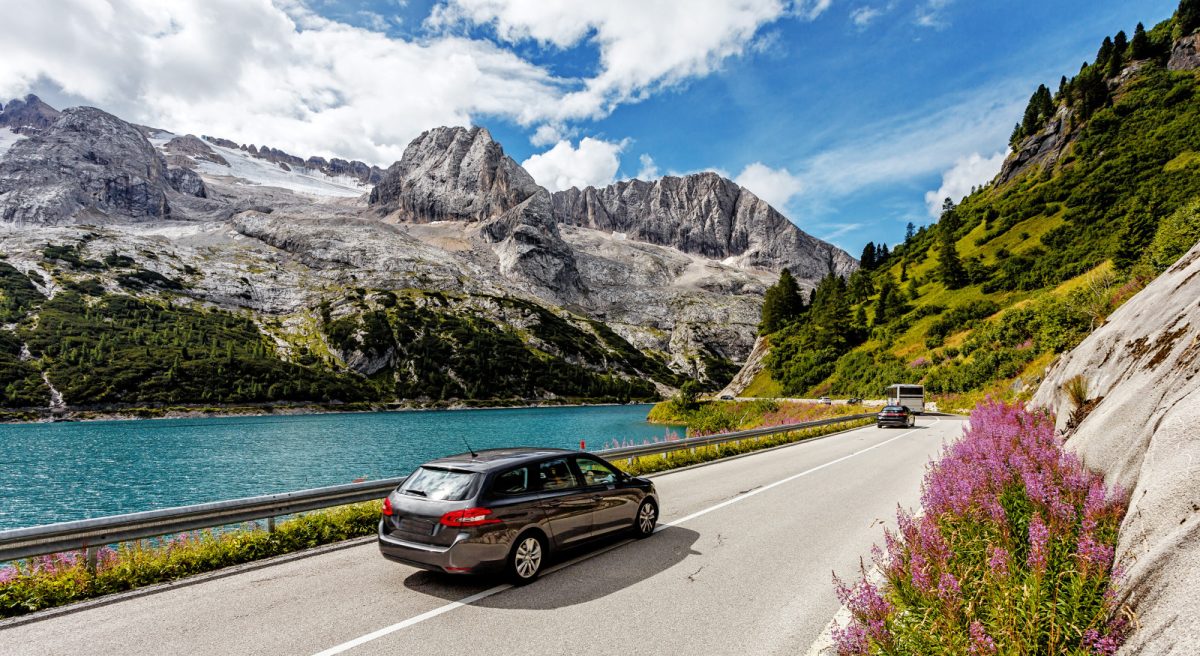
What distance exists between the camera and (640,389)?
19488 centimetres

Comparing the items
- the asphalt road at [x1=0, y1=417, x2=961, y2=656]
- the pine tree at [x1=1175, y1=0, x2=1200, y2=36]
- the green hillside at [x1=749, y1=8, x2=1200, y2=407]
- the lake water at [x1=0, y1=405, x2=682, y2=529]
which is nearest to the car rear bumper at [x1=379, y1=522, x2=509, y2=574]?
the asphalt road at [x1=0, y1=417, x2=961, y2=656]

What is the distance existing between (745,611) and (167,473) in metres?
43.4

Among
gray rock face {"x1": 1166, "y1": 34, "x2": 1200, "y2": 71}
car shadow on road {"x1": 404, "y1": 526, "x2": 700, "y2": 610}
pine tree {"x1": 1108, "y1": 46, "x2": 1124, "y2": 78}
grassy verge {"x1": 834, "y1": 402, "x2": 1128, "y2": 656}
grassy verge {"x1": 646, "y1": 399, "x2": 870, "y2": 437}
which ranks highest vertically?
pine tree {"x1": 1108, "y1": 46, "x2": 1124, "y2": 78}

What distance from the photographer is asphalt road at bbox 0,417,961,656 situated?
18.9 ft

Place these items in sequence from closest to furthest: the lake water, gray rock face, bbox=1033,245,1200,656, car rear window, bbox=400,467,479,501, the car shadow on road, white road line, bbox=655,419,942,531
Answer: gray rock face, bbox=1033,245,1200,656 → the car shadow on road → car rear window, bbox=400,467,479,501 → white road line, bbox=655,419,942,531 → the lake water

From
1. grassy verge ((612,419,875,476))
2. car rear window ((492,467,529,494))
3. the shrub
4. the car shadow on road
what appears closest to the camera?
the car shadow on road

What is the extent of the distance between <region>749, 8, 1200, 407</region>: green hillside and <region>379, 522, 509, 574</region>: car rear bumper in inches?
1361

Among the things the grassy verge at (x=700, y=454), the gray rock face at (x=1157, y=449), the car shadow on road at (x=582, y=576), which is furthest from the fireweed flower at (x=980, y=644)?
the grassy verge at (x=700, y=454)

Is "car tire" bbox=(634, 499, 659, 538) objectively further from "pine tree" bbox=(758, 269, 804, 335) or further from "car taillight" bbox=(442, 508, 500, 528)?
"pine tree" bbox=(758, 269, 804, 335)

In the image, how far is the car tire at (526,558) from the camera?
7.54 m

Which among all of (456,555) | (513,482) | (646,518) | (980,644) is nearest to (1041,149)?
(646,518)

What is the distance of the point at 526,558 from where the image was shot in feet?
25.4

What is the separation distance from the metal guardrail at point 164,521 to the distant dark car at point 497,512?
9.48 ft

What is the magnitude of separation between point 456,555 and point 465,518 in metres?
0.46
